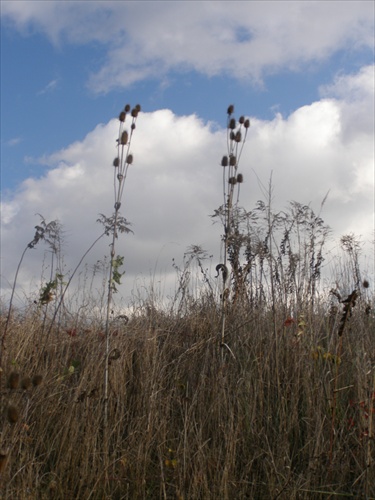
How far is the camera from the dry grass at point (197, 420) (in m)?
3.29

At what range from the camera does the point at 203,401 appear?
4.06 meters

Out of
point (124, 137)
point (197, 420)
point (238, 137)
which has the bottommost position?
point (197, 420)

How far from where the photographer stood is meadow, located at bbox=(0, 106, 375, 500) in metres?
3.29

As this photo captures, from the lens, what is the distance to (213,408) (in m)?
3.83

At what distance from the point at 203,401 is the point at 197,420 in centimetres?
16

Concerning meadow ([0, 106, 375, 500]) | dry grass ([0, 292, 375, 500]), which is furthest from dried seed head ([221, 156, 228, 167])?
dry grass ([0, 292, 375, 500])

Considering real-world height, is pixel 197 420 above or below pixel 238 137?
below

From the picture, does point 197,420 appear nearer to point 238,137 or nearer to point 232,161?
point 232,161

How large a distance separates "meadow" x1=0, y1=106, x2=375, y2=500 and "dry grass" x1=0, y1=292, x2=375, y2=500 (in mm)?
13

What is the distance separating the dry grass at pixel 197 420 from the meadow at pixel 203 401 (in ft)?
0.04

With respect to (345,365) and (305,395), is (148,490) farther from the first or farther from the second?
(345,365)

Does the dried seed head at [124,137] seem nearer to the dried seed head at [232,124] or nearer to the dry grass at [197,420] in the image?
the dried seed head at [232,124]

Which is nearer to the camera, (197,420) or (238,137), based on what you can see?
(197,420)

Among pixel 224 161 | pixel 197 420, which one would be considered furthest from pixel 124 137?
pixel 197 420
